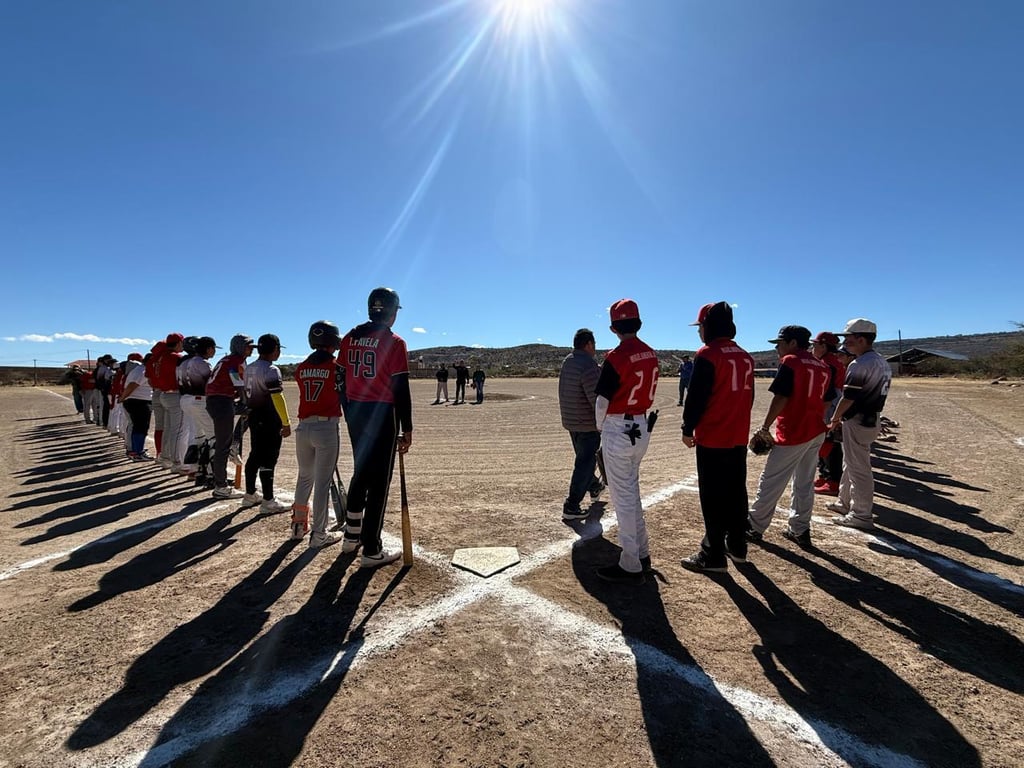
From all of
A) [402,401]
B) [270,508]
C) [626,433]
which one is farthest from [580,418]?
[270,508]

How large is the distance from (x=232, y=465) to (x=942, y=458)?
534 inches

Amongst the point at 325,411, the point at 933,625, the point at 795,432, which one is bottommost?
the point at 933,625

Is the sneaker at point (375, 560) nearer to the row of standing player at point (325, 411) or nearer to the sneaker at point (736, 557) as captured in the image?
the row of standing player at point (325, 411)

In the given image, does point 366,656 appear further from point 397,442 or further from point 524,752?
point 397,442

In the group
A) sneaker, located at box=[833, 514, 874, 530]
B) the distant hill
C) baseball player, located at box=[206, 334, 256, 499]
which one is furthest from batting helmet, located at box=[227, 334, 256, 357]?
the distant hill

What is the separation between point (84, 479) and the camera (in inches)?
320

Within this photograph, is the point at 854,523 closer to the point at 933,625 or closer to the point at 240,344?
the point at 933,625

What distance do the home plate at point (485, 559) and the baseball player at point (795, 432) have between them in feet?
8.44

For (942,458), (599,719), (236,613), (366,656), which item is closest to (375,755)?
(366,656)

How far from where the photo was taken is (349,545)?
4.47m

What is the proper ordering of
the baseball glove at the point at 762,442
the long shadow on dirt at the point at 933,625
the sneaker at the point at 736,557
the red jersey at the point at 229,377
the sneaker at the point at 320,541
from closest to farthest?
the long shadow on dirt at the point at 933,625
the sneaker at the point at 736,557
the baseball glove at the point at 762,442
the sneaker at the point at 320,541
the red jersey at the point at 229,377

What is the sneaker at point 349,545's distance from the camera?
4465 mm

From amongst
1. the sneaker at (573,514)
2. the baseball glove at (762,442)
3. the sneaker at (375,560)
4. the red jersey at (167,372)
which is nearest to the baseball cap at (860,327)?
the baseball glove at (762,442)

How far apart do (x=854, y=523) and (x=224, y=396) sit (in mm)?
8032
